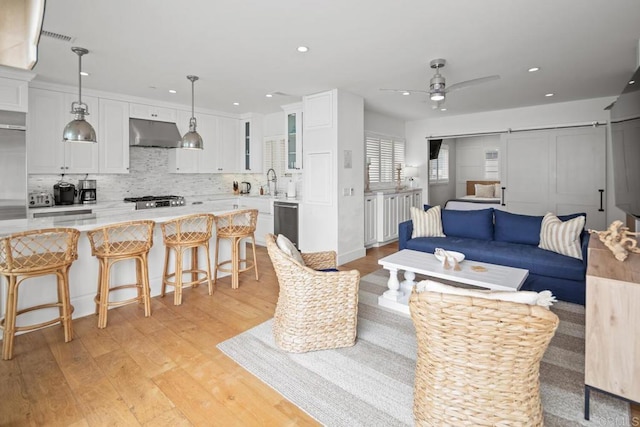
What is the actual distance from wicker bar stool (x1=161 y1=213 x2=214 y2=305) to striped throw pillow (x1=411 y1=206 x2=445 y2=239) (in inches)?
109

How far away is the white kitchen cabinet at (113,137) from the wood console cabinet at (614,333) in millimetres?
5977

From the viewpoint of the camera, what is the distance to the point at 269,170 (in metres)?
7.07

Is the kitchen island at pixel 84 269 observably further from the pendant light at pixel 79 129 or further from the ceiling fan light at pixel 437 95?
the ceiling fan light at pixel 437 95

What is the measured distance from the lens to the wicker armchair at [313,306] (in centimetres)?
261

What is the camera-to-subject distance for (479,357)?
164 centimetres

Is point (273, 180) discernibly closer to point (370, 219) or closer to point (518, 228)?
point (370, 219)

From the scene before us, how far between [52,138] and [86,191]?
2.89ft

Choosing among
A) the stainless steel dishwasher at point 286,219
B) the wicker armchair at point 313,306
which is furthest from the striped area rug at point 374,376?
the stainless steel dishwasher at point 286,219

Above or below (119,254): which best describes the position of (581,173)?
above

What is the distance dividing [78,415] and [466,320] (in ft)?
7.37

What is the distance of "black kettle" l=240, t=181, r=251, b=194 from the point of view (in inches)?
299

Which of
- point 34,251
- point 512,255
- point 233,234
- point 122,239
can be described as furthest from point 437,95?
point 34,251

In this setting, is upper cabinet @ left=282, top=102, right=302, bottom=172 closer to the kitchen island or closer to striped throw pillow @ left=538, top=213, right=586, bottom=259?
the kitchen island

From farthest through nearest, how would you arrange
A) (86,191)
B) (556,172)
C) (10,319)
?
(556,172) → (86,191) → (10,319)
